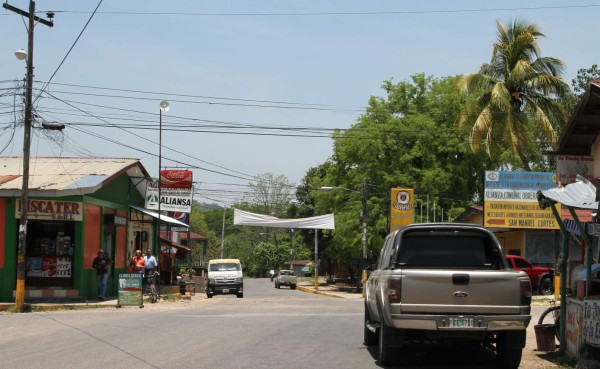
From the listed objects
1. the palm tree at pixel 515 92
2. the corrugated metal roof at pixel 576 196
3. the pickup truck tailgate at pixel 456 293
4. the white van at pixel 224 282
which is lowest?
the white van at pixel 224 282

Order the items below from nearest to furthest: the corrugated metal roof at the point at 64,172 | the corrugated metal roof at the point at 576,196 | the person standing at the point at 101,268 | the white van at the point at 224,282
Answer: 1. the corrugated metal roof at the point at 576,196
2. the corrugated metal roof at the point at 64,172
3. the person standing at the point at 101,268
4. the white van at the point at 224,282

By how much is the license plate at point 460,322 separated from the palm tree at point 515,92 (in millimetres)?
27511

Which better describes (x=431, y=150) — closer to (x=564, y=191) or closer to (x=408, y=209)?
(x=408, y=209)

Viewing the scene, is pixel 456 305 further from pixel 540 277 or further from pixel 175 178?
pixel 540 277

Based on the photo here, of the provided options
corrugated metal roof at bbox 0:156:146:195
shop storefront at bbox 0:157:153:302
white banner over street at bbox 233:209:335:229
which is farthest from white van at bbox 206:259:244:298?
shop storefront at bbox 0:157:153:302

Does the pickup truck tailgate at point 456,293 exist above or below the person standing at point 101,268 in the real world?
above

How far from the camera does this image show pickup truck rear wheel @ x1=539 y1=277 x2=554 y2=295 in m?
33.6

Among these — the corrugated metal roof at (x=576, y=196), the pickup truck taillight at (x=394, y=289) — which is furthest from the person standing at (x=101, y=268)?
the corrugated metal roof at (x=576, y=196)

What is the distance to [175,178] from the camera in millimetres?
32531

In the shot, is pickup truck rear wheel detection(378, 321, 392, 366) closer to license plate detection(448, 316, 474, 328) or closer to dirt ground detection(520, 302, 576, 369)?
license plate detection(448, 316, 474, 328)

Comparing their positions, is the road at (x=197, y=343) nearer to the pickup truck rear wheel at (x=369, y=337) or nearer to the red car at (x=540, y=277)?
the pickup truck rear wheel at (x=369, y=337)

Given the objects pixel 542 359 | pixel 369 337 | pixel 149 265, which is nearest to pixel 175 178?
pixel 149 265

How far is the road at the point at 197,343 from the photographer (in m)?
11.4

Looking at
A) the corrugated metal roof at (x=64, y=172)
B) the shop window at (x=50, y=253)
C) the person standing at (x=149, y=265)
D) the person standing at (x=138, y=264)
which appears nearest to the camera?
the corrugated metal roof at (x=64, y=172)
